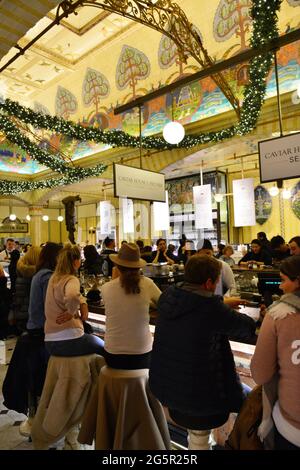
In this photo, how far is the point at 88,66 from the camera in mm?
9633

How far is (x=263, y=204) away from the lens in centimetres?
1286

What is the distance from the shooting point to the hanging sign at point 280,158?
12.6 ft

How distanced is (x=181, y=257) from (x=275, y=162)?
4.56 meters

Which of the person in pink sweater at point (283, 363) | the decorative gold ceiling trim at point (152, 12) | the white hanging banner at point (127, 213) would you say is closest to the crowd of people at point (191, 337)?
the person in pink sweater at point (283, 363)

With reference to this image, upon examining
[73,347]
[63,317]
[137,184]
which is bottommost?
[73,347]

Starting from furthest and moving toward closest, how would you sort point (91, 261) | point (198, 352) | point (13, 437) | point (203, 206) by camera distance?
point (203, 206), point (91, 261), point (13, 437), point (198, 352)

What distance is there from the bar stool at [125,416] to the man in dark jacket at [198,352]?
0.42m

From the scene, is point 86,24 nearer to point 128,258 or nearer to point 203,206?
point 203,206

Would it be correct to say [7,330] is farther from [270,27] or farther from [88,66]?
[88,66]

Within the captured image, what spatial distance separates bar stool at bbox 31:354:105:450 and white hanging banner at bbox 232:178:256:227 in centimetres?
662

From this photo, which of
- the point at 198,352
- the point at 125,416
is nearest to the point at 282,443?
the point at 198,352

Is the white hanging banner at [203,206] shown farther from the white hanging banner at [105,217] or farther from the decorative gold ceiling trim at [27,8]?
the decorative gold ceiling trim at [27,8]

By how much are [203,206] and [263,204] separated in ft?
15.9

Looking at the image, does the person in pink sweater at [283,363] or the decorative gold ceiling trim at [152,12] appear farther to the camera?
the decorative gold ceiling trim at [152,12]
